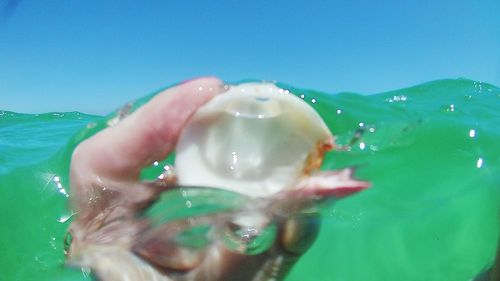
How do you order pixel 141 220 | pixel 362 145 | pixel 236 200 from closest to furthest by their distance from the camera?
pixel 236 200 → pixel 141 220 → pixel 362 145

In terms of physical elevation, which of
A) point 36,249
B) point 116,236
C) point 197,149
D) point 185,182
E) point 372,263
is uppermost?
point 197,149

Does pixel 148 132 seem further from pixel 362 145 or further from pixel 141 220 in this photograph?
pixel 362 145

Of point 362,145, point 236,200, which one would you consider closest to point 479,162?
point 362,145

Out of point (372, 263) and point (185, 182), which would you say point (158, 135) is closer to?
point (185, 182)

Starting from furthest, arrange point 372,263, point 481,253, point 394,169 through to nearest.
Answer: point 372,263
point 481,253
point 394,169

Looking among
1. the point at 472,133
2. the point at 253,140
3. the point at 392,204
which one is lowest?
the point at 392,204

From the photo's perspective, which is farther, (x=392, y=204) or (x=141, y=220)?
(x=392, y=204)

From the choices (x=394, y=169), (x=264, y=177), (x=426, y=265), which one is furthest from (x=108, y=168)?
(x=426, y=265)
